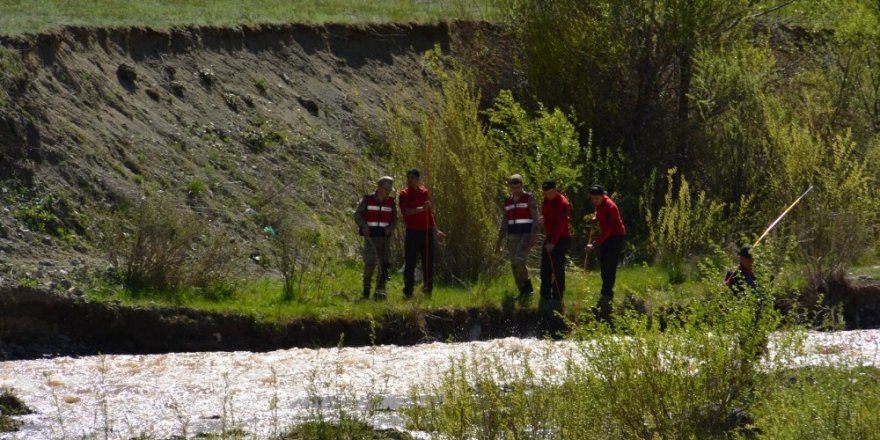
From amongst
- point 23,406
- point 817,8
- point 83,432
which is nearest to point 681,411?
point 83,432

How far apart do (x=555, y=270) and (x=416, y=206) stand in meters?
2.07

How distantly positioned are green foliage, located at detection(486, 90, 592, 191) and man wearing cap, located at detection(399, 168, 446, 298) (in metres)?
3.86

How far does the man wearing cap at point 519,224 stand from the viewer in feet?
64.3

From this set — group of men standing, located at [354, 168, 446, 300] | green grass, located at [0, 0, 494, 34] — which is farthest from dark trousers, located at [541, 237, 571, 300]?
green grass, located at [0, 0, 494, 34]

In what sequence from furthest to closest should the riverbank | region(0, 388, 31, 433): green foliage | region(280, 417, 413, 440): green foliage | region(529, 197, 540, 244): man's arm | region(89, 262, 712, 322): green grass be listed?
region(529, 197, 540, 244): man's arm → region(89, 262, 712, 322): green grass → the riverbank → region(0, 388, 31, 433): green foliage → region(280, 417, 413, 440): green foliage

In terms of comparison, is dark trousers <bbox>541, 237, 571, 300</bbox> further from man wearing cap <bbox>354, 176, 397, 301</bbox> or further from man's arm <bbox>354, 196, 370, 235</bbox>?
man's arm <bbox>354, 196, 370, 235</bbox>

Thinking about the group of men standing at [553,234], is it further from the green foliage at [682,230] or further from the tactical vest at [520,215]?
the green foliage at [682,230]

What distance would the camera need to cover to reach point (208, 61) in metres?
27.8

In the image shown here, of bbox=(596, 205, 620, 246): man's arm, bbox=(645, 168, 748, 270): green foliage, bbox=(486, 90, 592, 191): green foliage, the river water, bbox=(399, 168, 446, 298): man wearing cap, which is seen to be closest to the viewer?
the river water

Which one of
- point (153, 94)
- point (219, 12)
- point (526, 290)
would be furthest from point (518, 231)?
point (219, 12)

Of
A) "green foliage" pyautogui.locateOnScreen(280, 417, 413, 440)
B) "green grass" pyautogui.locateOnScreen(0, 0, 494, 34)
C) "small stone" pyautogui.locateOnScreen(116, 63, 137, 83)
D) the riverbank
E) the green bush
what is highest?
"green grass" pyautogui.locateOnScreen(0, 0, 494, 34)

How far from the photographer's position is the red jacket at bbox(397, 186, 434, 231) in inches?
782

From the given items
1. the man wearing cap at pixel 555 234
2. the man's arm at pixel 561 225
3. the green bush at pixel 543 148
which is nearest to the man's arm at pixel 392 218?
the man wearing cap at pixel 555 234

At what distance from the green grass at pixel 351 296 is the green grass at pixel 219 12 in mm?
6654
